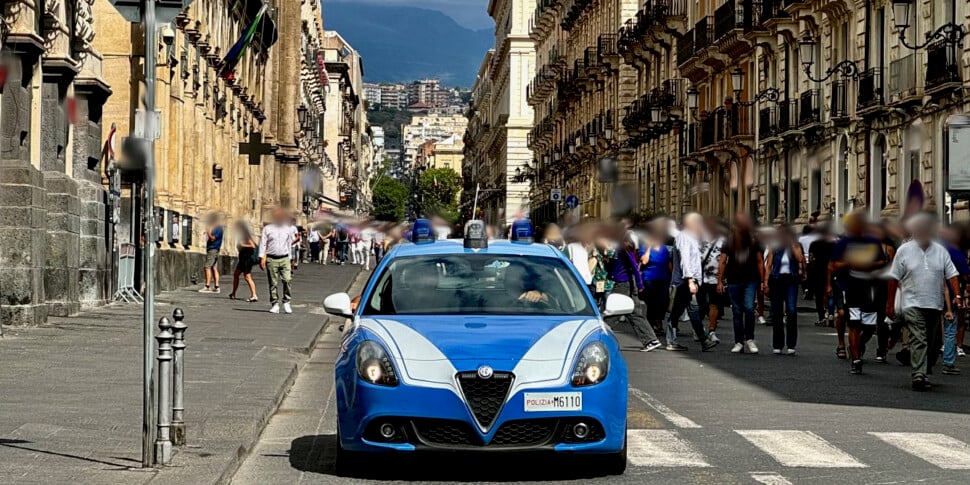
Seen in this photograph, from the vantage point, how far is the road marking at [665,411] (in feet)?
42.1

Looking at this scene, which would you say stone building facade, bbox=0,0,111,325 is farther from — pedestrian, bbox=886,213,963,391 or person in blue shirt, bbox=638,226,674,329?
pedestrian, bbox=886,213,963,391

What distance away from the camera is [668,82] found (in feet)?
199

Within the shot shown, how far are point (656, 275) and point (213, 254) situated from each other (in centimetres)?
1545

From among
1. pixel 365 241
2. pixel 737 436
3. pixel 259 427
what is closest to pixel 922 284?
pixel 737 436

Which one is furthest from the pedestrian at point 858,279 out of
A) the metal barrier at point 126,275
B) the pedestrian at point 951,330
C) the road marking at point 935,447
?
the metal barrier at point 126,275

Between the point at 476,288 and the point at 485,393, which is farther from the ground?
the point at 476,288

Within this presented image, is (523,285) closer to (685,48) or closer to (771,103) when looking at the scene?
(771,103)

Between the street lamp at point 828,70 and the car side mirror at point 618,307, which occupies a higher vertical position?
the street lamp at point 828,70

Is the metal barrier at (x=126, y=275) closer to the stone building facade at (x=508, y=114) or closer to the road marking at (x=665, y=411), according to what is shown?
the road marking at (x=665, y=411)

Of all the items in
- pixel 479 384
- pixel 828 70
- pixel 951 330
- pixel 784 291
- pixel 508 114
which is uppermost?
pixel 508 114

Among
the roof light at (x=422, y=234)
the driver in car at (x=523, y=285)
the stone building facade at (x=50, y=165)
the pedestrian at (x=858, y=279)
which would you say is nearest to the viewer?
the driver in car at (x=523, y=285)

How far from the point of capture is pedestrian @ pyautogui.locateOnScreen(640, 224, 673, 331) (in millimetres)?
22750

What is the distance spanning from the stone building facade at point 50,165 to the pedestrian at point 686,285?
→ 26.0 ft

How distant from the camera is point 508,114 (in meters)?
122
